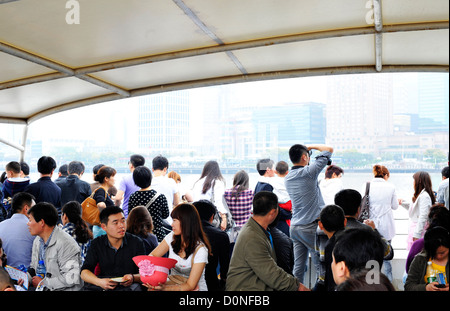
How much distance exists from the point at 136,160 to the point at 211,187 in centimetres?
104

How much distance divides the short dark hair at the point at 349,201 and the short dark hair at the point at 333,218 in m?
0.31

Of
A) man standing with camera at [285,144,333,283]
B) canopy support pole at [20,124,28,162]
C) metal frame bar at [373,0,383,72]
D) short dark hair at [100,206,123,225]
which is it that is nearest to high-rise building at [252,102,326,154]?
man standing with camera at [285,144,333,283]

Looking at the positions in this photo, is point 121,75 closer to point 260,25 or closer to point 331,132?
point 260,25

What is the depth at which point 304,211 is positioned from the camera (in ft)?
15.9

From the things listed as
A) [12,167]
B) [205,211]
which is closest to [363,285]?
[205,211]

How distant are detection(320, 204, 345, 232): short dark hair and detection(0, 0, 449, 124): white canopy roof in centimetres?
195

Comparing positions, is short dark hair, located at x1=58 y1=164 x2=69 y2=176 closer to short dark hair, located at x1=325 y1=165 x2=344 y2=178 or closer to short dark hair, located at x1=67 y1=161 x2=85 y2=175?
short dark hair, located at x1=67 y1=161 x2=85 y2=175

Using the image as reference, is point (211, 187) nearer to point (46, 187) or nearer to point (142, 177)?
point (142, 177)

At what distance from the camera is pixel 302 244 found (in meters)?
4.96

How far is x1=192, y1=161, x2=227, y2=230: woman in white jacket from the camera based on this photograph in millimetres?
5738

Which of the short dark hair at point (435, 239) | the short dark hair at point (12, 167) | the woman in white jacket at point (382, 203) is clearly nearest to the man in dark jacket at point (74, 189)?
the short dark hair at point (12, 167)
